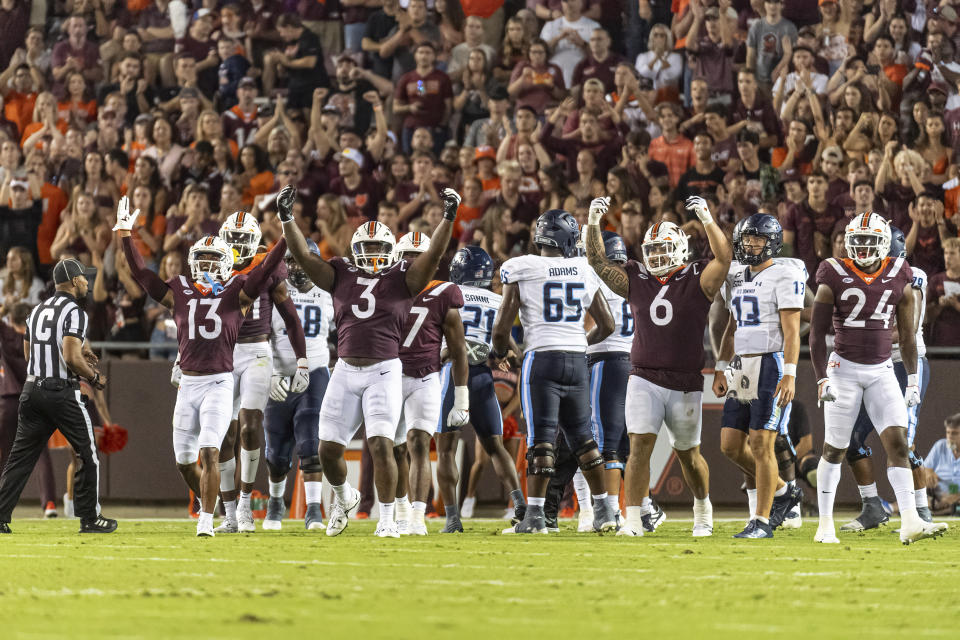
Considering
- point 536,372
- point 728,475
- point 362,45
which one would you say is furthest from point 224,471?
point 362,45

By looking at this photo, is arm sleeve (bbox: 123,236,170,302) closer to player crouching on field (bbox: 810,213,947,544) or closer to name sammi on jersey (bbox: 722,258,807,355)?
name sammi on jersey (bbox: 722,258,807,355)

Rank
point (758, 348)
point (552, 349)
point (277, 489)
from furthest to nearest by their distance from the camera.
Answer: point (277, 489) → point (552, 349) → point (758, 348)

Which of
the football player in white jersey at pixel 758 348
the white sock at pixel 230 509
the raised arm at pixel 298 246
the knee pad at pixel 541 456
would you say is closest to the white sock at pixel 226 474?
the white sock at pixel 230 509

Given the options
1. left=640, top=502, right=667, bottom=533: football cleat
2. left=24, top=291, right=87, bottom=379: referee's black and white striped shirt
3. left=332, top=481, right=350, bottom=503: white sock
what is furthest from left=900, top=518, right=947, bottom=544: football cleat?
left=24, top=291, right=87, bottom=379: referee's black and white striped shirt

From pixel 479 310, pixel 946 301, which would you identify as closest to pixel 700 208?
pixel 479 310

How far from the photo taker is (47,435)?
11148 mm

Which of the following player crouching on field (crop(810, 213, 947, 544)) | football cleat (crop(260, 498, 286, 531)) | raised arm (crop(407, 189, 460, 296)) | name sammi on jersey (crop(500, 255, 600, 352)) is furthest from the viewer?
football cleat (crop(260, 498, 286, 531))

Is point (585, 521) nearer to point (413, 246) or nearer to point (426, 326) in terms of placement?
point (426, 326)

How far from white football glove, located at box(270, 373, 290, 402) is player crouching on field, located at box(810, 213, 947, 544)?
13.9 feet

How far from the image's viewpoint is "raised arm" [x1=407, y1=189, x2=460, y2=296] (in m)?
9.86

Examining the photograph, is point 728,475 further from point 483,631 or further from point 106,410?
point 483,631

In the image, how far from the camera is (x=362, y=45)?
18812mm

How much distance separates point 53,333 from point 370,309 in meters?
2.68

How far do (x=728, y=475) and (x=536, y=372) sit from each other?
4722 millimetres
